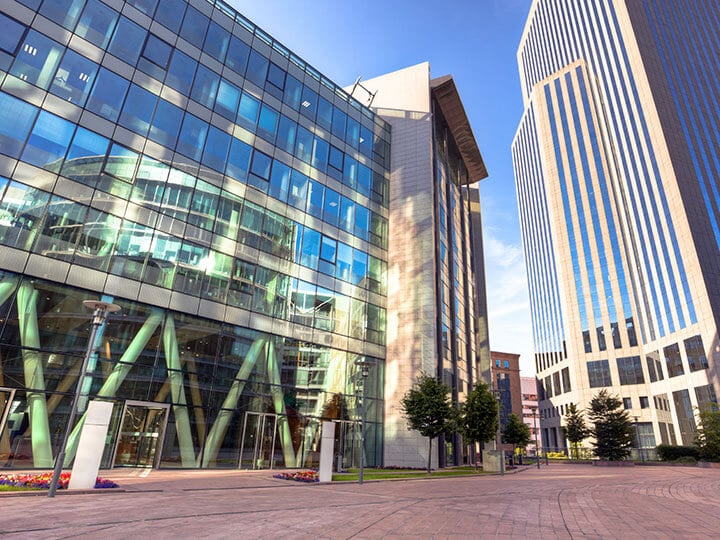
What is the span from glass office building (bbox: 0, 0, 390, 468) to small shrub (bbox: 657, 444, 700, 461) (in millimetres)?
45286

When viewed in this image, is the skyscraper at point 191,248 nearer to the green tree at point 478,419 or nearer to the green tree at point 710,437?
the green tree at point 478,419

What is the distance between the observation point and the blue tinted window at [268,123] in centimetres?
2847

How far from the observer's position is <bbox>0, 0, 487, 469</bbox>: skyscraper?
17891mm

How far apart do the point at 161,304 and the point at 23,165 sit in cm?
831

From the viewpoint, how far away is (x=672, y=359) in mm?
66438

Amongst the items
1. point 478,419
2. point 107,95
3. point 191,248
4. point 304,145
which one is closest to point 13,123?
point 107,95

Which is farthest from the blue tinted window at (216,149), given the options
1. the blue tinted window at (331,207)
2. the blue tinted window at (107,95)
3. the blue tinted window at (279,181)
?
the blue tinted window at (331,207)

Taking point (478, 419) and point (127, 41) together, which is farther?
point (478, 419)

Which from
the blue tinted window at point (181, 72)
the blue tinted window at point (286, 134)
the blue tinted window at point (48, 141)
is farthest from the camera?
the blue tinted window at point (286, 134)

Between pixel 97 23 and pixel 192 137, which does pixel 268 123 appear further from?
pixel 97 23

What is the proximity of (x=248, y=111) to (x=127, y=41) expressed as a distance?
7678 millimetres

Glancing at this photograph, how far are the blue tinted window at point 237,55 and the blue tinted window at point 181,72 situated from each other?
9.79ft

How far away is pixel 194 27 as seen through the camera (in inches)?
1021

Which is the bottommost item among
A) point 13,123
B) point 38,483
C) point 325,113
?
point 38,483
